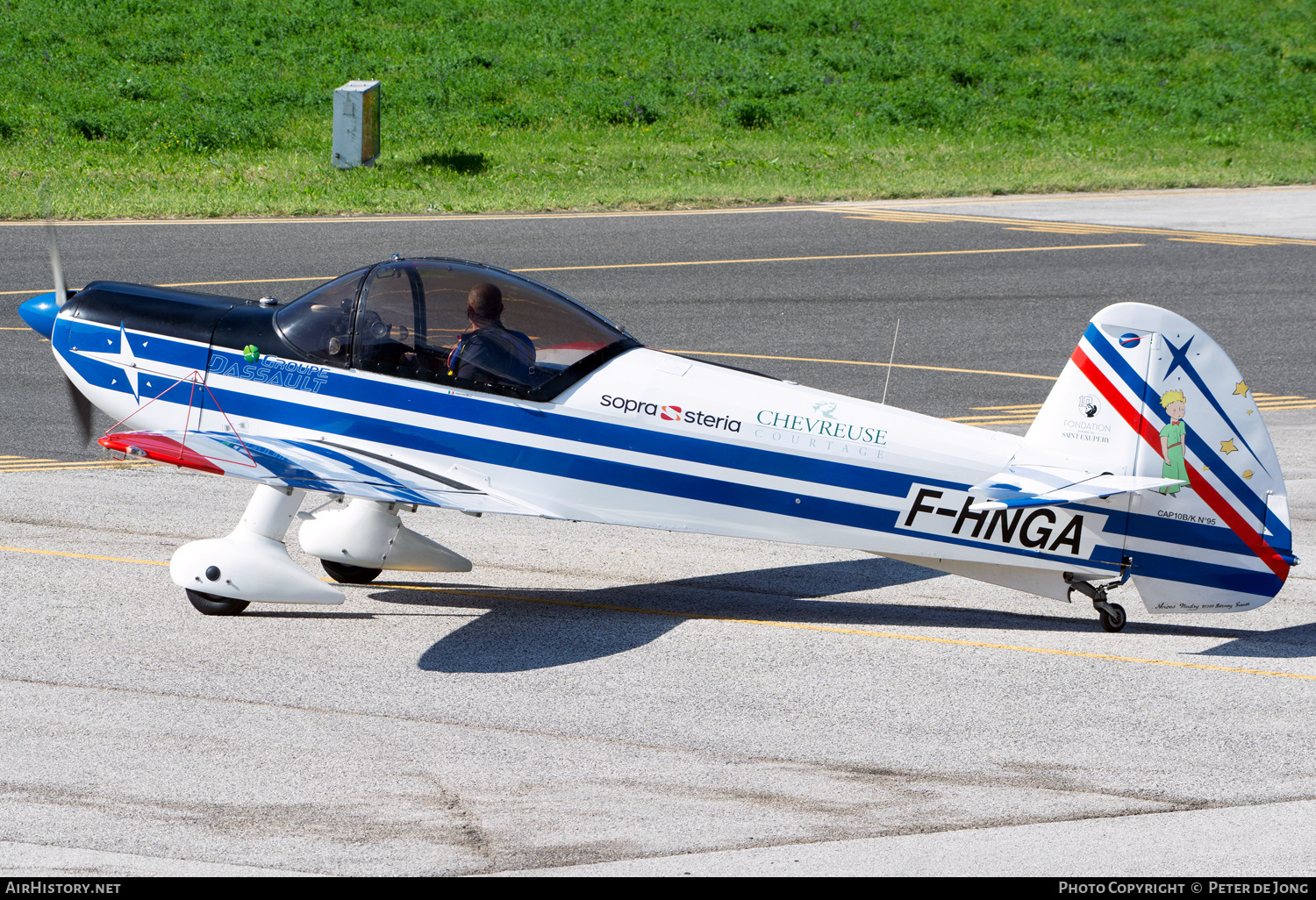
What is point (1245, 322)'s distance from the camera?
19.3 meters

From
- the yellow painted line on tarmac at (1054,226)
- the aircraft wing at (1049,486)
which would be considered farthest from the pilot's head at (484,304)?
the yellow painted line on tarmac at (1054,226)

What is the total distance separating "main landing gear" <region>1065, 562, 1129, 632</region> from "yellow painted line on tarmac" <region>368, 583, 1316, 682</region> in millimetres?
413

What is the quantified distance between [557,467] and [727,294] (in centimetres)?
1117

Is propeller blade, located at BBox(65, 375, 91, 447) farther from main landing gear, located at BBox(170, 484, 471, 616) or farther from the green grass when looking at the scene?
the green grass

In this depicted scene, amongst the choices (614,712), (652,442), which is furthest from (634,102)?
(614,712)

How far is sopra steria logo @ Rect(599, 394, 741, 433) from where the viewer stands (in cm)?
892

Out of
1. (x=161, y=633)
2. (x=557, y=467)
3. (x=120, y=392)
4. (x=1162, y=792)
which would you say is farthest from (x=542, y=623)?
(x=1162, y=792)

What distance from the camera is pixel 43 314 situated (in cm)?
1012

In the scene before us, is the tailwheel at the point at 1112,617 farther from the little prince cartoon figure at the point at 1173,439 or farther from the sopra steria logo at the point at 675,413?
the sopra steria logo at the point at 675,413

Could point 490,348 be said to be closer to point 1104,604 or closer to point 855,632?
point 855,632

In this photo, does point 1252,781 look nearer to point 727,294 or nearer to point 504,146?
point 727,294

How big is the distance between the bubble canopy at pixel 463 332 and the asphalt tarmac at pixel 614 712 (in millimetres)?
1760

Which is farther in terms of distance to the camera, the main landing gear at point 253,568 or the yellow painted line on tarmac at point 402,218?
the yellow painted line on tarmac at point 402,218
